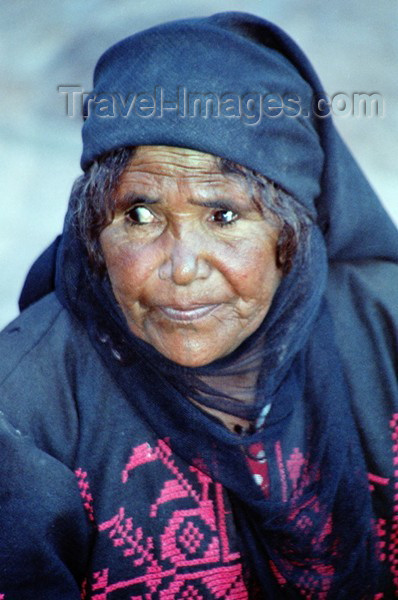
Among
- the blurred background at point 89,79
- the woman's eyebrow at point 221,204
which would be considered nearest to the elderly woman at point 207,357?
the woman's eyebrow at point 221,204

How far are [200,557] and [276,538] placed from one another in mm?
185

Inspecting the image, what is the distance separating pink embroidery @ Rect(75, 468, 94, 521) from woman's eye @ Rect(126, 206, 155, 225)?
579 mm

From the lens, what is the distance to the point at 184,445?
1.85m

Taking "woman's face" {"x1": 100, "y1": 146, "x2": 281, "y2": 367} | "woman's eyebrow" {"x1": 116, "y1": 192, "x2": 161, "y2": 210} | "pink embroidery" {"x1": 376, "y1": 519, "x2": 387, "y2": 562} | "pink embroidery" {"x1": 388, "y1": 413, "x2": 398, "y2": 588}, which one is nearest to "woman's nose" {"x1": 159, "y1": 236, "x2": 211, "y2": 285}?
"woman's face" {"x1": 100, "y1": 146, "x2": 281, "y2": 367}

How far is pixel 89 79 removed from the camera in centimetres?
A: 430

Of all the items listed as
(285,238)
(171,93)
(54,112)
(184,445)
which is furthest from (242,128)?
(54,112)

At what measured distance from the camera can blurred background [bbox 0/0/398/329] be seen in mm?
4035

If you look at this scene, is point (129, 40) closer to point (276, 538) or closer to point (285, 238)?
point (285, 238)

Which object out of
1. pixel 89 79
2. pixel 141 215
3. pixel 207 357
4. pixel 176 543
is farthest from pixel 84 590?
pixel 89 79

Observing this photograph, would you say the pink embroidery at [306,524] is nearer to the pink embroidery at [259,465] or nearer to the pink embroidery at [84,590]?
the pink embroidery at [259,465]

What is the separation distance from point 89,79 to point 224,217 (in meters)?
2.87

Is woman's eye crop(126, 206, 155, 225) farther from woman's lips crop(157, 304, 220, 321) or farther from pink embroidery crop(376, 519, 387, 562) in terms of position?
pink embroidery crop(376, 519, 387, 562)

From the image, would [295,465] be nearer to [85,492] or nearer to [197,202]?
[85,492]

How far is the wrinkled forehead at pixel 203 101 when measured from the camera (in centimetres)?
162
